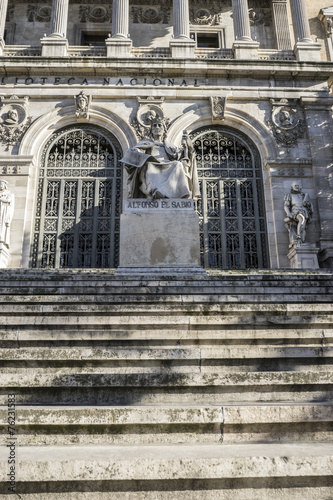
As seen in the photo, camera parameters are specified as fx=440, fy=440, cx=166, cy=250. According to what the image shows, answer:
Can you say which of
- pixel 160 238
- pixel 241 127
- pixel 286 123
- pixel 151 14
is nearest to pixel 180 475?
pixel 160 238

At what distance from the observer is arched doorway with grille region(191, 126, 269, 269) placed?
561 inches

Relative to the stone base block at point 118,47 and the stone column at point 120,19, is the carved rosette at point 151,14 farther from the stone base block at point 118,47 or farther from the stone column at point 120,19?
the stone base block at point 118,47

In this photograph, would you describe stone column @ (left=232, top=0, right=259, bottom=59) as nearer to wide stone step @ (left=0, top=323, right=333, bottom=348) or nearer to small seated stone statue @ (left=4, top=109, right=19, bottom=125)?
small seated stone statue @ (left=4, top=109, right=19, bottom=125)

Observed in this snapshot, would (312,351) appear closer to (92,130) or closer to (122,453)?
(122,453)

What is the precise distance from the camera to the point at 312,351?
4.96 m

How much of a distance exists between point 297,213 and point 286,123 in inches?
143

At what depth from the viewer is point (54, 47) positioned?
15602mm

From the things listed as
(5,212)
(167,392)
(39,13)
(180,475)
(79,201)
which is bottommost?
(180,475)

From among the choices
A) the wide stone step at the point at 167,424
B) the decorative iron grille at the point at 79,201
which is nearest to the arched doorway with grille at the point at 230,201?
the decorative iron grille at the point at 79,201

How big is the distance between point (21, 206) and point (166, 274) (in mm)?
7518

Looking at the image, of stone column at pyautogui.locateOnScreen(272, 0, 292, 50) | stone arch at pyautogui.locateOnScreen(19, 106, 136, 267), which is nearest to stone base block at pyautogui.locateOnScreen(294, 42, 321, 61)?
stone column at pyautogui.locateOnScreen(272, 0, 292, 50)

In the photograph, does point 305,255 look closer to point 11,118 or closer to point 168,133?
point 168,133

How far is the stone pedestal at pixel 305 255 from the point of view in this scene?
13.2 m

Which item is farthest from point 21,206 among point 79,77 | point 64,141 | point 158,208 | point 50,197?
point 158,208
